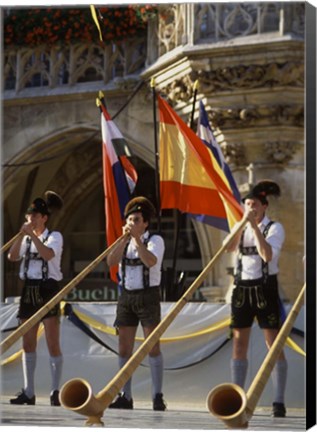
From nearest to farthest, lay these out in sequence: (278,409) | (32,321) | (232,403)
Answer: (232,403)
(32,321)
(278,409)

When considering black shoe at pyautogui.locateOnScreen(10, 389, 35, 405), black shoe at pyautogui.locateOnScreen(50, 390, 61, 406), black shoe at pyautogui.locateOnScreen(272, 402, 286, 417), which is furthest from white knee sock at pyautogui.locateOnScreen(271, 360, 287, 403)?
black shoe at pyautogui.locateOnScreen(10, 389, 35, 405)

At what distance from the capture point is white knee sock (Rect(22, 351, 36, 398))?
7.55 meters

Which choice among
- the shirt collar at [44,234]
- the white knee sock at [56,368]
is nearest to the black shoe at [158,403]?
the white knee sock at [56,368]

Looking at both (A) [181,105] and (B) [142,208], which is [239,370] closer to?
(B) [142,208]

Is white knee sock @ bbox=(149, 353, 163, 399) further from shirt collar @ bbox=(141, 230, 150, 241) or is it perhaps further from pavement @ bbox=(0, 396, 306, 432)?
shirt collar @ bbox=(141, 230, 150, 241)

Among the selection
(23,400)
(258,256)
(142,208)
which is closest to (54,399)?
(23,400)

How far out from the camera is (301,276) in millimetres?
10281

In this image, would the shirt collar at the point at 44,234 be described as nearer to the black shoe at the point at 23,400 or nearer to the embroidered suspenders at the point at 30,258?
the embroidered suspenders at the point at 30,258

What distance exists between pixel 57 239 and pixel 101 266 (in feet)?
22.0

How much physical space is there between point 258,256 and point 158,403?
1018 mm

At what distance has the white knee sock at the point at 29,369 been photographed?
7.55m

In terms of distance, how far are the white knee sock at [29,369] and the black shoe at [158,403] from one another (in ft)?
2.64

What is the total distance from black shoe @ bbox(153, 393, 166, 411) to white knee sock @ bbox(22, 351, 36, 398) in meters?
0.81

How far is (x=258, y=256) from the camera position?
7.06 m
